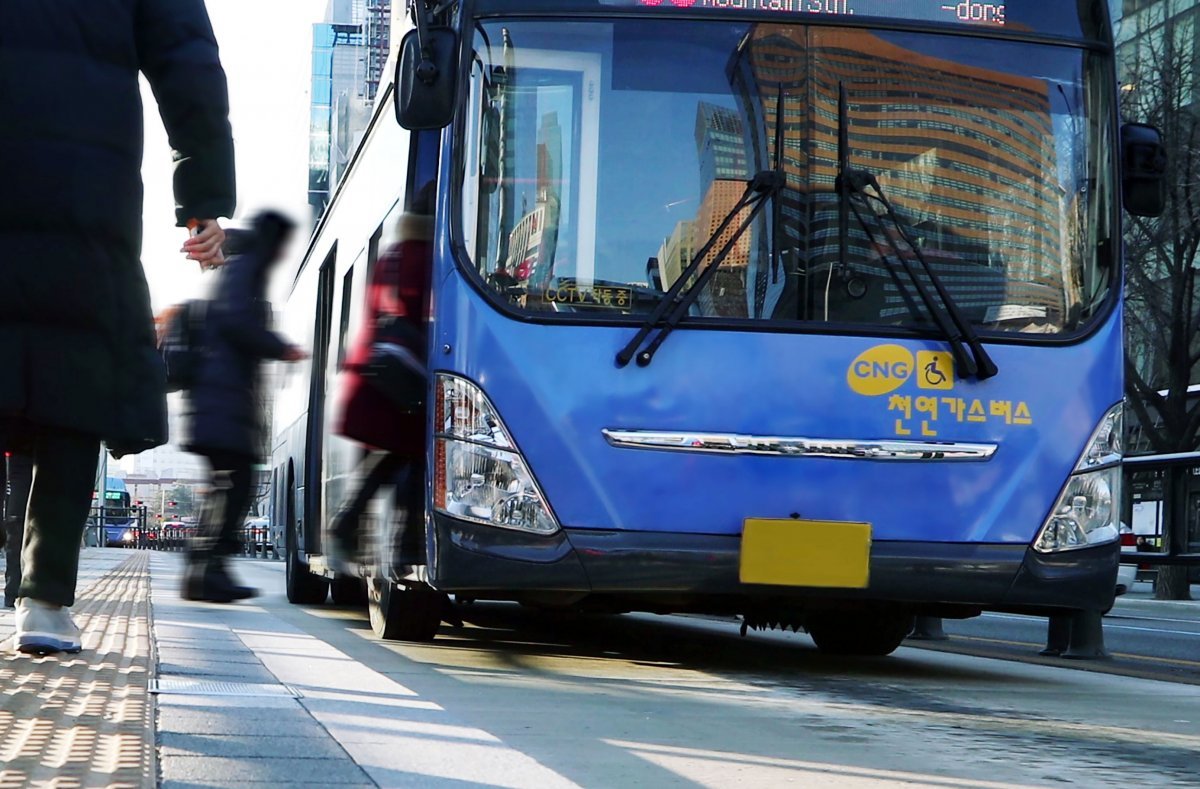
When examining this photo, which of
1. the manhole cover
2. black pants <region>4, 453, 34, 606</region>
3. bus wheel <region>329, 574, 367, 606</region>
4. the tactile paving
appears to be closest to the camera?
the tactile paving

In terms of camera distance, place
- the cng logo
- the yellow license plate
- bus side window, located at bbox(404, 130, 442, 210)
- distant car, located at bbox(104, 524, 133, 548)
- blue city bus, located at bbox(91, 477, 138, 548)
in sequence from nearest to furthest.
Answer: the yellow license plate, the cng logo, bus side window, located at bbox(404, 130, 442, 210), blue city bus, located at bbox(91, 477, 138, 548), distant car, located at bbox(104, 524, 133, 548)

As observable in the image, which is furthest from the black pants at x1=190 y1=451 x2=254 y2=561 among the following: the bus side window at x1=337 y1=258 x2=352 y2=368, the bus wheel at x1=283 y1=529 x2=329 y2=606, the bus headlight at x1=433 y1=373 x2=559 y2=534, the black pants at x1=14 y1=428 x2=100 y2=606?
the bus wheel at x1=283 y1=529 x2=329 y2=606

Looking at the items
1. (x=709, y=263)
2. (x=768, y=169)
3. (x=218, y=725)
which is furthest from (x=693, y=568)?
(x=218, y=725)

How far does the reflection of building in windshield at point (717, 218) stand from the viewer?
23.5ft

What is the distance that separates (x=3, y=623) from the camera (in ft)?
26.9

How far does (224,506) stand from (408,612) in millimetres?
4880

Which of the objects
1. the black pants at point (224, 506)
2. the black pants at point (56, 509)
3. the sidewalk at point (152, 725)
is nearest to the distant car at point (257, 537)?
the sidewalk at point (152, 725)

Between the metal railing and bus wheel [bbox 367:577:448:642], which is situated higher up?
bus wheel [bbox 367:577:448:642]

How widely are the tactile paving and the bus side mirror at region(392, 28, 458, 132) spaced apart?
7.38 feet

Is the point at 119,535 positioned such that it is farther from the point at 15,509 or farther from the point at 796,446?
the point at 796,446

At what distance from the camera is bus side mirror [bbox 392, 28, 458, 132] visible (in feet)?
22.8

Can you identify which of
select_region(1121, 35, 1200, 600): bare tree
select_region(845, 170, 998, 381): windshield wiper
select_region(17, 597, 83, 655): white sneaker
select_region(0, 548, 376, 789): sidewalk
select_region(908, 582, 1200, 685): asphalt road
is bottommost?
select_region(908, 582, 1200, 685): asphalt road

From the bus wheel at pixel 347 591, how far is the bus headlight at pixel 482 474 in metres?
5.21

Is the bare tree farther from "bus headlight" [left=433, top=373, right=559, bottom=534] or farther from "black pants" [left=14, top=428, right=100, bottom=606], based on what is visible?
"black pants" [left=14, top=428, right=100, bottom=606]
